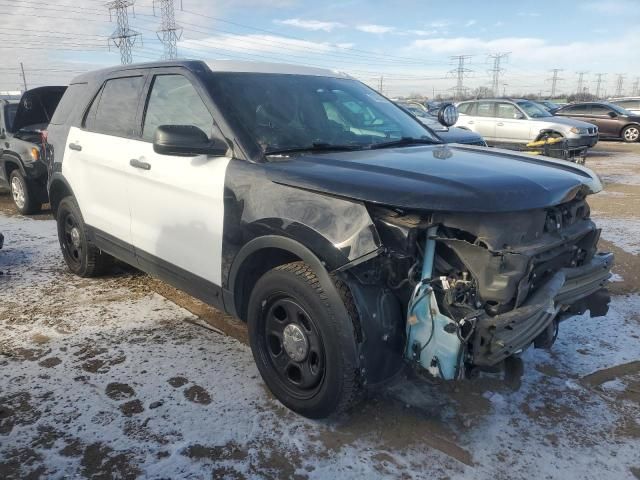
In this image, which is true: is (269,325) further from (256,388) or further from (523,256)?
(523,256)

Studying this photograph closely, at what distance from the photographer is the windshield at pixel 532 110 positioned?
15.3 m

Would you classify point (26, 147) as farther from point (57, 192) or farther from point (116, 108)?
point (116, 108)

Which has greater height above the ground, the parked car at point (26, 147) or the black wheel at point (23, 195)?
the parked car at point (26, 147)

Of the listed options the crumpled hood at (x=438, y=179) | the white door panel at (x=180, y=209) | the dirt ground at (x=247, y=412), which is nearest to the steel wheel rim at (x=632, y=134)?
the dirt ground at (x=247, y=412)

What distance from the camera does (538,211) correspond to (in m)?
2.59

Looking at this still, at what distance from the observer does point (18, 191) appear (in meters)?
8.18

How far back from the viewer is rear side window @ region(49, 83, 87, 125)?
479 centimetres

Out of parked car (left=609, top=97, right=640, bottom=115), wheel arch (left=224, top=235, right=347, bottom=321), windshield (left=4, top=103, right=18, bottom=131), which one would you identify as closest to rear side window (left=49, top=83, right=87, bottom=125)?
wheel arch (left=224, top=235, right=347, bottom=321)

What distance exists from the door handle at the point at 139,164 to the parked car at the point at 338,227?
0.04 feet

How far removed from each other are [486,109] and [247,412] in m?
15.1

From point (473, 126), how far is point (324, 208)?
1459 cm

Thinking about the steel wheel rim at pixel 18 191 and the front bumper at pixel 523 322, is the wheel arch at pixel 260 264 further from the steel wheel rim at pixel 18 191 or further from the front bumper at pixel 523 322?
the steel wheel rim at pixel 18 191

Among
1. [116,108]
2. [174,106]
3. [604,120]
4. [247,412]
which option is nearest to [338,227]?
[247,412]

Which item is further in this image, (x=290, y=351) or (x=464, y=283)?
(x=290, y=351)
